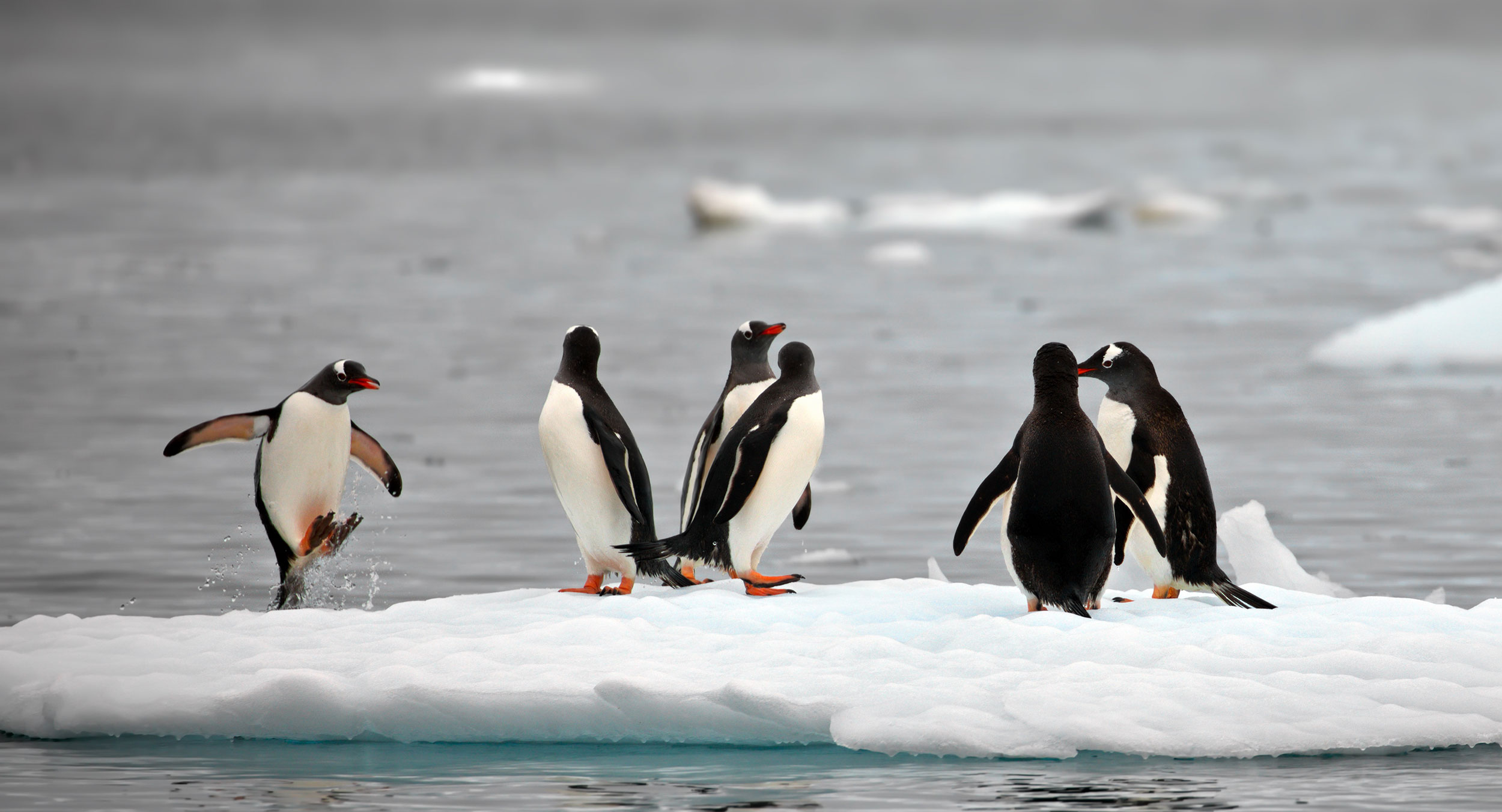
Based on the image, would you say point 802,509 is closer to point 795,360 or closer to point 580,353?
point 795,360

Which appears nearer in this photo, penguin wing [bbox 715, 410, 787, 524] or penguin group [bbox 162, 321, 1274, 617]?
penguin group [bbox 162, 321, 1274, 617]

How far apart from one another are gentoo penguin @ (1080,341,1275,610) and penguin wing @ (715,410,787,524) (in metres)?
1.05

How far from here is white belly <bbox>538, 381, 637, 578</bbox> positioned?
21.2 feet

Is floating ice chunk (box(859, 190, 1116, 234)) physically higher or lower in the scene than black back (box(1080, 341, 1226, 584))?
higher

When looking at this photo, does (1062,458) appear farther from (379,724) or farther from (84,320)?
(84,320)

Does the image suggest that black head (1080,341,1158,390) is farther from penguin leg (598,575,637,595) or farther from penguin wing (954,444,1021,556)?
penguin leg (598,575,637,595)

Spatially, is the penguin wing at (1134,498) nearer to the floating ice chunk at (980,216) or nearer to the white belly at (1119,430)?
the white belly at (1119,430)

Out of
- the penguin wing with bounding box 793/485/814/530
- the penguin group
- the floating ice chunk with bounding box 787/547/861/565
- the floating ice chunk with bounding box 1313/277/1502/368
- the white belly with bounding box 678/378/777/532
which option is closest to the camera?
the penguin group

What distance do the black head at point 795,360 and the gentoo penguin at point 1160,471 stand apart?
0.91m

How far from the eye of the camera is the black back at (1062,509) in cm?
575

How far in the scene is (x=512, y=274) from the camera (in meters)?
30.0

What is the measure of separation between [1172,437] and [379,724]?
112 inches

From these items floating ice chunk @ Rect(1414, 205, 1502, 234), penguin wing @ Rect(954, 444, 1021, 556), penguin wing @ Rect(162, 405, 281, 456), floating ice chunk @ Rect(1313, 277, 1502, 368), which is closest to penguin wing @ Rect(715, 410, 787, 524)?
penguin wing @ Rect(954, 444, 1021, 556)

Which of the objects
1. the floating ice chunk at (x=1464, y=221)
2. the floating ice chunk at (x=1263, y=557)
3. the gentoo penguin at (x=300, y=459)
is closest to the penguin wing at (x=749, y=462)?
the gentoo penguin at (x=300, y=459)
